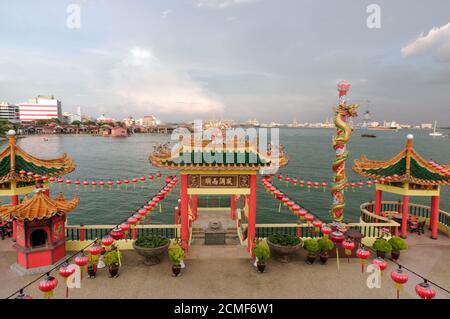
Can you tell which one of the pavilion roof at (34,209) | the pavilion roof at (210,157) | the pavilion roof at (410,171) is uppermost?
the pavilion roof at (210,157)

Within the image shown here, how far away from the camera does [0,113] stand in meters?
178

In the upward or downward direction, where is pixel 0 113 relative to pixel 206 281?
upward

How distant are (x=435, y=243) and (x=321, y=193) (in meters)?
35.0

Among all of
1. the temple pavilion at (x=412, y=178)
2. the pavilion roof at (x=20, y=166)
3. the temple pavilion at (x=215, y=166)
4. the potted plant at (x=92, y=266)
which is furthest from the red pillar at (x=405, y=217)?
the pavilion roof at (x=20, y=166)

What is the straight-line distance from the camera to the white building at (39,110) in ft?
611

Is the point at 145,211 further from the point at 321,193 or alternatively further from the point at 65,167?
the point at 321,193

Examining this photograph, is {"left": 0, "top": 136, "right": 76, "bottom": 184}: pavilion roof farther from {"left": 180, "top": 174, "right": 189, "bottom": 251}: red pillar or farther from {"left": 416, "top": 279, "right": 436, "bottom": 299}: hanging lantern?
{"left": 416, "top": 279, "right": 436, "bottom": 299}: hanging lantern

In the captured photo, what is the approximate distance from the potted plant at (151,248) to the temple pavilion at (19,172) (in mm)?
6127

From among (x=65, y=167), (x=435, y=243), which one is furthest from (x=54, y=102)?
(x=435, y=243)

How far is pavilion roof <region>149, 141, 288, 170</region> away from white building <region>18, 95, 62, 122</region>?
21072cm

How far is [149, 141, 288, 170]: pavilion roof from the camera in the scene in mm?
13258

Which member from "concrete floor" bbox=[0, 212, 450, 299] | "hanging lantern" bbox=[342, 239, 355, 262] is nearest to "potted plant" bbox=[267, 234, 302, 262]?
"concrete floor" bbox=[0, 212, 450, 299]

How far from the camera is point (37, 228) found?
488 inches

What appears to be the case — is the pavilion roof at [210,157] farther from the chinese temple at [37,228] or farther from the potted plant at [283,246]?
the chinese temple at [37,228]
